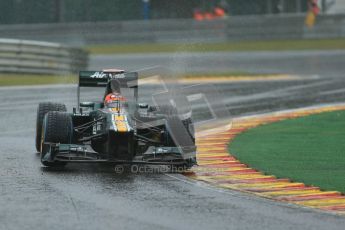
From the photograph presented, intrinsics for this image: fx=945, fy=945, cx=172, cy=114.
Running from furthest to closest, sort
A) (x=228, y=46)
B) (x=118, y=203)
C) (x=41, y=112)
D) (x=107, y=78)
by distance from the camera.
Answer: (x=228, y=46)
(x=41, y=112)
(x=107, y=78)
(x=118, y=203)

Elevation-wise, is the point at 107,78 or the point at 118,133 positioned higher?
the point at 107,78

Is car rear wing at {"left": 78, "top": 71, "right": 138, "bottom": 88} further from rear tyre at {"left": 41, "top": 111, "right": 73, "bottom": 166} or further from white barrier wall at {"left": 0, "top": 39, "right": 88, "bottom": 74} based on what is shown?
white barrier wall at {"left": 0, "top": 39, "right": 88, "bottom": 74}

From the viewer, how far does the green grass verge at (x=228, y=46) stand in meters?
33.6

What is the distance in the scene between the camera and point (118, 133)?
1102 cm

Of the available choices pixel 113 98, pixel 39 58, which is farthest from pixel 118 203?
pixel 39 58

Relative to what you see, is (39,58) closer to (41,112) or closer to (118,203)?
(41,112)

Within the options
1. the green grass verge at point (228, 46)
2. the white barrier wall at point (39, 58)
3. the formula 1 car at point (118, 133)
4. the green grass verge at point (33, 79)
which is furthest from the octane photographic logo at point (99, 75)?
the green grass verge at point (228, 46)

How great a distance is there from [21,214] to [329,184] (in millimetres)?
3606

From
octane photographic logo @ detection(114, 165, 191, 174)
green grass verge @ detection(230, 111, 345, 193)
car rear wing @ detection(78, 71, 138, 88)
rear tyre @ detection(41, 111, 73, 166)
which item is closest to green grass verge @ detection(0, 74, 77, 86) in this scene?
green grass verge @ detection(230, 111, 345, 193)

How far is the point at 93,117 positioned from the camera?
12.2 m

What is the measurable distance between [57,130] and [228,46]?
2321cm

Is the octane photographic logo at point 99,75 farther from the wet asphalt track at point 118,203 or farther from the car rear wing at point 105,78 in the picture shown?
the wet asphalt track at point 118,203

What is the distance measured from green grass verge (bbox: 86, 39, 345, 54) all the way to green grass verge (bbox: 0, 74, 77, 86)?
7.40 m

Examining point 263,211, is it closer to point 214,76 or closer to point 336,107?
point 336,107
